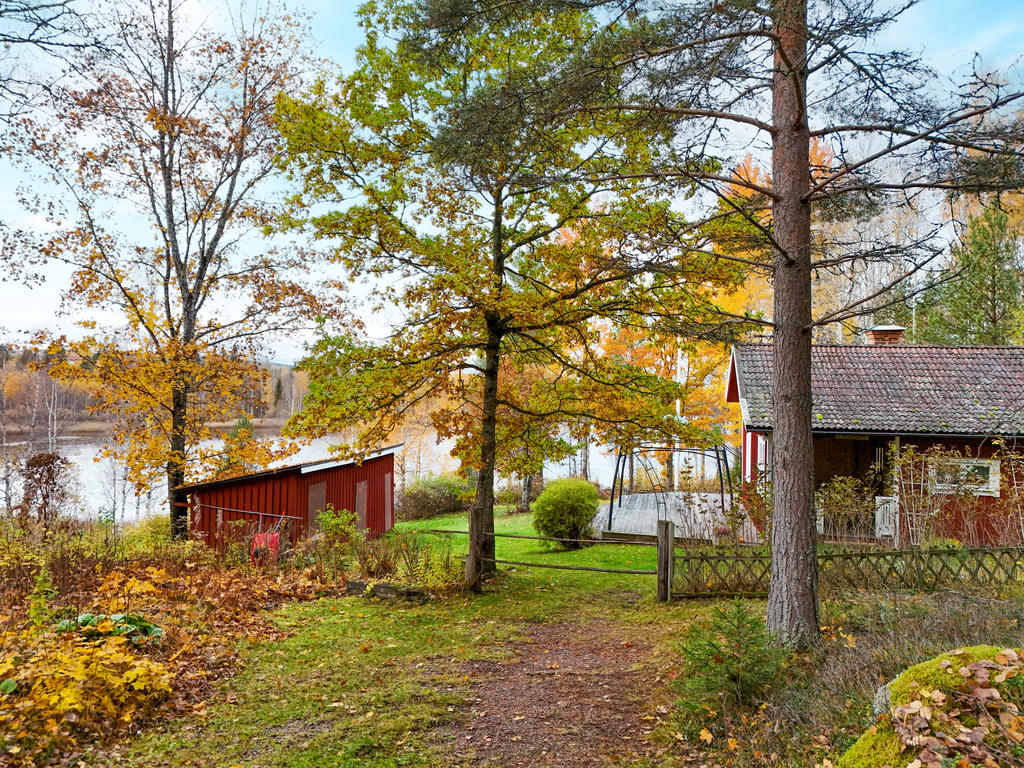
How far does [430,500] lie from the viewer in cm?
2530

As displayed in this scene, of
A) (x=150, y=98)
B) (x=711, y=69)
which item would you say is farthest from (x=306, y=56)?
(x=711, y=69)

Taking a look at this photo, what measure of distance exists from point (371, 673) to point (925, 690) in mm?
4733

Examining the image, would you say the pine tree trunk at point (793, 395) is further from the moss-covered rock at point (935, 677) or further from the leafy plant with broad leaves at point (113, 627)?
the leafy plant with broad leaves at point (113, 627)

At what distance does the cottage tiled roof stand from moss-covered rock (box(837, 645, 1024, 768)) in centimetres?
1109

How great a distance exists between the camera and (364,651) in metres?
6.90

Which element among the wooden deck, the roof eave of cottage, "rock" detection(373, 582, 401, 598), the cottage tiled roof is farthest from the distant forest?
the roof eave of cottage

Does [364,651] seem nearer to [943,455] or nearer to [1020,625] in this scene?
[1020,625]

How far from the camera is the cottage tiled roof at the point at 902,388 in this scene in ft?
46.4

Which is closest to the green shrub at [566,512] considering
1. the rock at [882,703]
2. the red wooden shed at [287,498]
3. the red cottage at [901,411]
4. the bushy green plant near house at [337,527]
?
the red cottage at [901,411]

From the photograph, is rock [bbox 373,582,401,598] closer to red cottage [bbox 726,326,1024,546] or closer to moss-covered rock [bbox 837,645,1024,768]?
moss-covered rock [bbox 837,645,1024,768]

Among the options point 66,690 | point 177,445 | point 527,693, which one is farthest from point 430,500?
point 66,690

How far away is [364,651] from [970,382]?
15.3m

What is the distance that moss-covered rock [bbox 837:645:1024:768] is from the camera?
3.12m

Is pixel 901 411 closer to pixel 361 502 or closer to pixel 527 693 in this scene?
pixel 527 693
